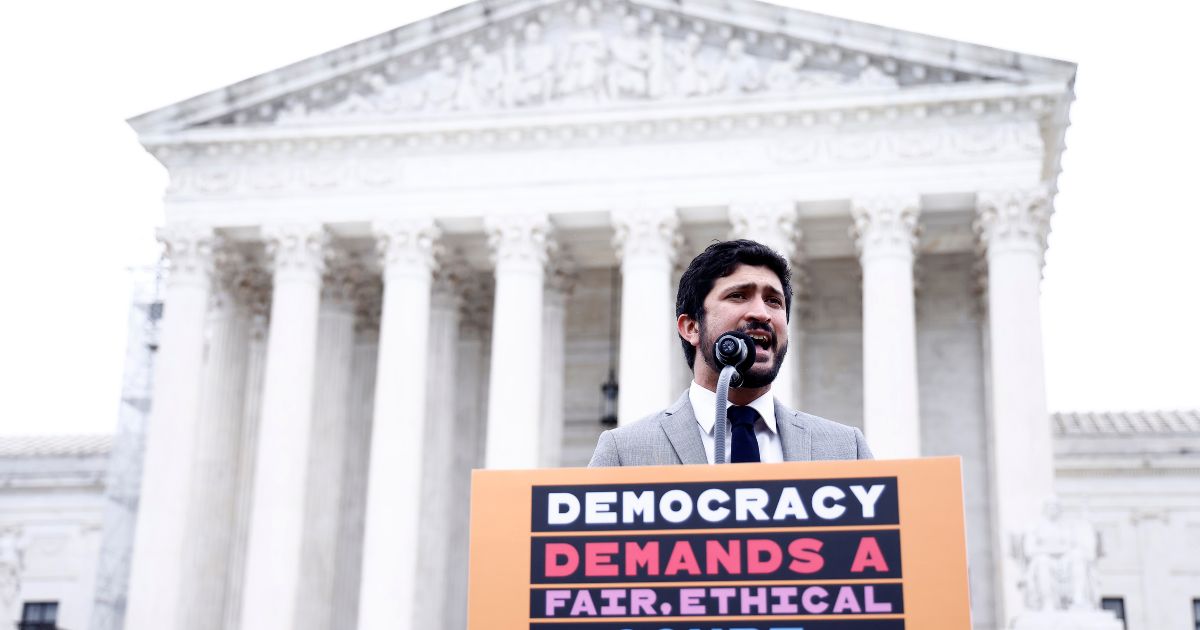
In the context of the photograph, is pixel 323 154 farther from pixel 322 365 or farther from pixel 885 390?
pixel 885 390

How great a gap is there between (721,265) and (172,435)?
3189cm

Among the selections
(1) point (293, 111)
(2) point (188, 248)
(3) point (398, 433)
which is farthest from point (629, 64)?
(2) point (188, 248)

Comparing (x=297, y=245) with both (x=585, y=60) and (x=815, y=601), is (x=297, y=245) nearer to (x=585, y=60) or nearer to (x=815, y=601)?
(x=585, y=60)

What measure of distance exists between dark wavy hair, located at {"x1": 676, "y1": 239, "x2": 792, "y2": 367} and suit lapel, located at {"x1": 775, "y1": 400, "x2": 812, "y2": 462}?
490mm

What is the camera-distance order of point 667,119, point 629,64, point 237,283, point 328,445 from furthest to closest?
point 237,283, point 328,445, point 629,64, point 667,119

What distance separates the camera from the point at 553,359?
126ft

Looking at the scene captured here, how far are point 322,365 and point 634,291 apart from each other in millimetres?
9743

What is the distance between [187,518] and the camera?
3559 cm

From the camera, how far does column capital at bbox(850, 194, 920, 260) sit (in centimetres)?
3362

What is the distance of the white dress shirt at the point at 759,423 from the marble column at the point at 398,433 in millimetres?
28301

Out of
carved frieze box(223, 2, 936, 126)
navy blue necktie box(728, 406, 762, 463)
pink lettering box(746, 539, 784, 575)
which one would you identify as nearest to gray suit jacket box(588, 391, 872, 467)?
navy blue necktie box(728, 406, 762, 463)

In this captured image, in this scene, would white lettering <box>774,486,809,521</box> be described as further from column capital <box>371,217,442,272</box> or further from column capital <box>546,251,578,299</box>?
column capital <box>546,251,578,299</box>

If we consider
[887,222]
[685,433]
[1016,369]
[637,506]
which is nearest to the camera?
[637,506]

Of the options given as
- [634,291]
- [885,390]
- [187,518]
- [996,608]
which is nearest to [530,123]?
[634,291]
